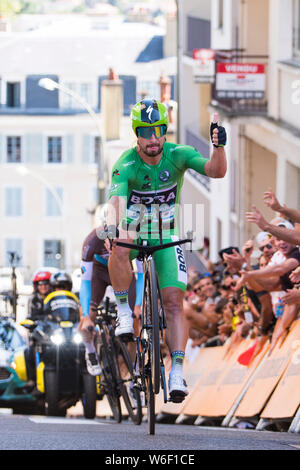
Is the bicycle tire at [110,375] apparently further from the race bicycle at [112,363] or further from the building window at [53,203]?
the building window at [53,203]

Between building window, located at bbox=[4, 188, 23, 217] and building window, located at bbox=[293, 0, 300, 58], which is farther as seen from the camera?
building window, located at bbox=[4, 188, 23, 217]

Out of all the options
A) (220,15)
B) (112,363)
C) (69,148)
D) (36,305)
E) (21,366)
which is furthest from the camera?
(69,148)

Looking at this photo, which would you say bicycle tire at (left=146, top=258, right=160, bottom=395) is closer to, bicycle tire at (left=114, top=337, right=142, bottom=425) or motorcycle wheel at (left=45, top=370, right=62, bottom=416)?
bicycle tire at (left=114, top=337, right=142, bottom=425)

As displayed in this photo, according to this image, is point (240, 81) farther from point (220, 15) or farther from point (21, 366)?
point (21, 366)

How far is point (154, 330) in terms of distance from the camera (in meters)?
8.09

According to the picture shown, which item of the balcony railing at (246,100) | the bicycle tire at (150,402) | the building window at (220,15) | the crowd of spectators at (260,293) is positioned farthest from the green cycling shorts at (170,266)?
the building window at (220,15)

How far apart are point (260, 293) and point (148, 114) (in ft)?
13.3

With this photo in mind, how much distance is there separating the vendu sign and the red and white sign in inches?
34.4

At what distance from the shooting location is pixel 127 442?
7.61 meters

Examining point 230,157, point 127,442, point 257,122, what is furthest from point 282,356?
point 230,157

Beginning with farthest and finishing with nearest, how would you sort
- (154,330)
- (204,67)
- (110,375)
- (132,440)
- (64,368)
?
(204,67) → (64,368) → (110,375) → (154,330) → (132,440)

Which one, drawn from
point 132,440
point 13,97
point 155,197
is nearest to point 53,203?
point 13,97

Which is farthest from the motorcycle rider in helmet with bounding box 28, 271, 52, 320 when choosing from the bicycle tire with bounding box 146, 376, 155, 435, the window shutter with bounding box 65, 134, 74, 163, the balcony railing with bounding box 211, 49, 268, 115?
the window shutter with bounding box 65, 134, 74, 163

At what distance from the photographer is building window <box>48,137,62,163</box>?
68000 mm
